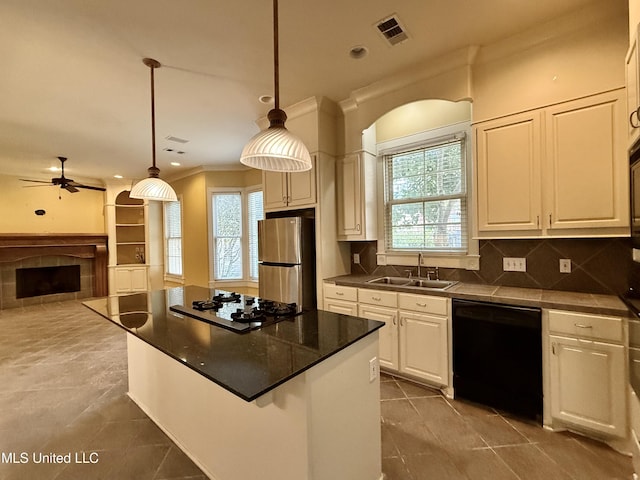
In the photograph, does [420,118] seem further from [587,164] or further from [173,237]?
[173,237]

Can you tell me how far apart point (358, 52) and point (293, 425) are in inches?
105

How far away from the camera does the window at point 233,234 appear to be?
5629 millimetres

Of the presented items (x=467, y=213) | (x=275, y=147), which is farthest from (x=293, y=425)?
(x=467, y=213)

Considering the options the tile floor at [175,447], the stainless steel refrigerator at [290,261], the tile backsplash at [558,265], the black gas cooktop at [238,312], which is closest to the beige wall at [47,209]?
the tile floor at [175,447]

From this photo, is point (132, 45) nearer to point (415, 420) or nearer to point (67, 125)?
point (67, 125)

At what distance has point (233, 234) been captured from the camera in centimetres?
571

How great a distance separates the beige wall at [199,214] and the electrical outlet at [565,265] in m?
4.55

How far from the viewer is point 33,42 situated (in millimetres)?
2164

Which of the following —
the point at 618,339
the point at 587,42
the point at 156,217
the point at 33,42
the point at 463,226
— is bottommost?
the point at 618,339

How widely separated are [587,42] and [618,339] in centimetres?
202

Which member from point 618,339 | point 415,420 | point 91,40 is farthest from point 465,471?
point 91,40

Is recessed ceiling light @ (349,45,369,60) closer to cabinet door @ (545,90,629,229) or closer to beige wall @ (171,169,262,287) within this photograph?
cabinet door @ (545,90,629,229)

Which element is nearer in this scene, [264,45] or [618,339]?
[618,339]

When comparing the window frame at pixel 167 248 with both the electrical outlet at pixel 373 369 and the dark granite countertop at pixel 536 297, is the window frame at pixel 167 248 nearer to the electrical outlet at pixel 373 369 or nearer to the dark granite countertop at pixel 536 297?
the dark granite countertop at pixel 536 297
